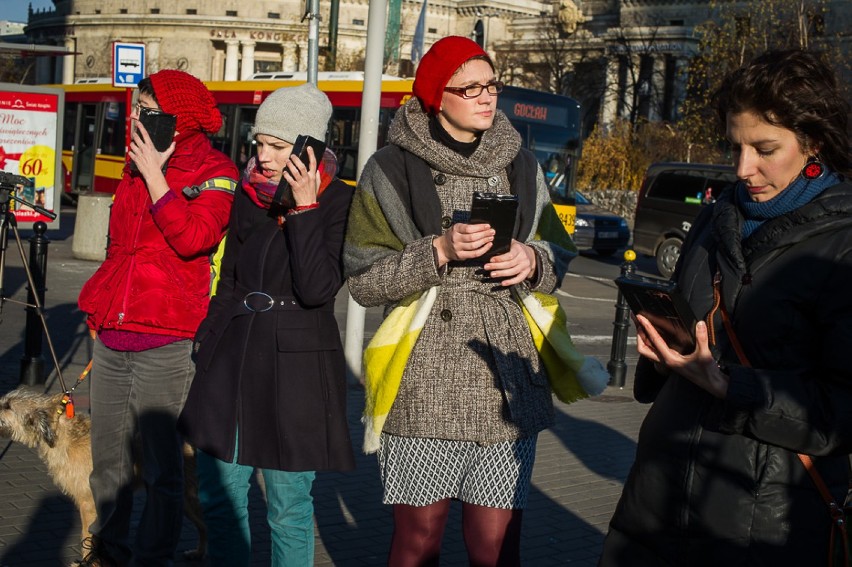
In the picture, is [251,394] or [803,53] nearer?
[803,53]

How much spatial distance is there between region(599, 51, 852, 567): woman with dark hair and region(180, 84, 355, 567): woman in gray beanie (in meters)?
1.42

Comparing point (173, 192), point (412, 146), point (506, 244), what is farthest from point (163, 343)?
point (506, 244)

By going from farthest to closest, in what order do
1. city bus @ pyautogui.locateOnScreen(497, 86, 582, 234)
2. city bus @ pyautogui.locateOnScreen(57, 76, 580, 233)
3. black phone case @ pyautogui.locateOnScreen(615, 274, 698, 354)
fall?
city bus @ pyautogui.locateOnScreen(57, 76, 580, 233) → city bus @ pyautogui.locateOnScreen(497, 86, 582, 234) → black phone case @ pyautogui.locateOnScreen(615, 274, 698, 354)

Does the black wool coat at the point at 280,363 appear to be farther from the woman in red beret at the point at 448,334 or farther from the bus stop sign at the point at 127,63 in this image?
the bus stop sign at the point at 127,63

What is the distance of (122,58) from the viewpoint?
637 inches

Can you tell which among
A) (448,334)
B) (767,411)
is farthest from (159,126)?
(767,411)

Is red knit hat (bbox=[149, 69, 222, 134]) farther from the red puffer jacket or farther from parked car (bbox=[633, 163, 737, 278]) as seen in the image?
parked car (bbox=[633, 163, 737, 278])

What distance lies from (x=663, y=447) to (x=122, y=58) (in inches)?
571

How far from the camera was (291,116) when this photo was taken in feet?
13.3

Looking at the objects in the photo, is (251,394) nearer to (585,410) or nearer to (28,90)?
(585,410)

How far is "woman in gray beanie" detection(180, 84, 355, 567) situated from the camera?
157 inches

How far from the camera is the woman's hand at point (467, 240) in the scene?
10.9 ft

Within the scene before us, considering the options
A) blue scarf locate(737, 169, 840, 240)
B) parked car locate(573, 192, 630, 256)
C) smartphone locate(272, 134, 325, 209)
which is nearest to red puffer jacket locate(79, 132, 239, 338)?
smartphone locate(272, 134, 325, 209)

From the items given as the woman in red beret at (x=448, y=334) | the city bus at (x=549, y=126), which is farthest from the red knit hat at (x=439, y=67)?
the city bus at (x=549, y=126)
